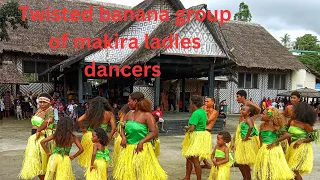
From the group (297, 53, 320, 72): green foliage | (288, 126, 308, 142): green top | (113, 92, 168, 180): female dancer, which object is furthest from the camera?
(297, 53, 320, 72): green foliage

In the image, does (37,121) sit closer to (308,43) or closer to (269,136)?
(269,136)

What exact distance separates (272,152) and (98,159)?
2.52 meters

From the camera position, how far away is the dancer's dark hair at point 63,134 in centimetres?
427

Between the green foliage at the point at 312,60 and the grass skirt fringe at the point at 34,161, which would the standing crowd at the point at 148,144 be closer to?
the grass skirt fringe at the point at 34,161

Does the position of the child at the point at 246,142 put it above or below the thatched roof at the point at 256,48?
below

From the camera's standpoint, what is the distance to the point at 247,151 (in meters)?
5.18

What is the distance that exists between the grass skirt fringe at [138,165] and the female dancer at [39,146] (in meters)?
1.18

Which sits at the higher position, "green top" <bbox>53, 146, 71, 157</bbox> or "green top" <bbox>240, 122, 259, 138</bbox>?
"green top" <bbox>240, 122, 259, 138</bbox>

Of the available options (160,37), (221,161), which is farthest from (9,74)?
(221,161)

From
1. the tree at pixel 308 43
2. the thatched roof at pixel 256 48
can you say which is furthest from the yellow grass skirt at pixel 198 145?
the tree at pixel 308 43

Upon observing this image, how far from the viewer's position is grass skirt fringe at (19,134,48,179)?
4473 millimetres

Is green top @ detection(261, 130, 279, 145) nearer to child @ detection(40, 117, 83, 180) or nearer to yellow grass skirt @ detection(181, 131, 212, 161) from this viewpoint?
yellow grass skirt @ detection(181, 131, 212, 161)

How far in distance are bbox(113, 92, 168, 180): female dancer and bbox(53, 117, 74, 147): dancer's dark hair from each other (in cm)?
78

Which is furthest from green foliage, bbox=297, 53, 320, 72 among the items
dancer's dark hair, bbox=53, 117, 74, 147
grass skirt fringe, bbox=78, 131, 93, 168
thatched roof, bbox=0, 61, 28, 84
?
dancer's dark hair, bbox=53, 117, 74, 147
